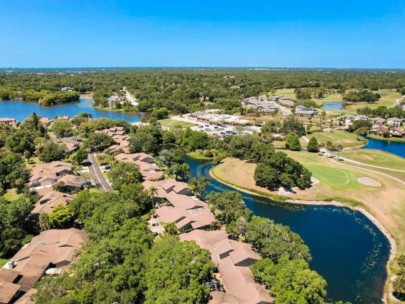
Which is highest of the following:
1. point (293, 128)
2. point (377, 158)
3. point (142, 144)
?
point (142, 144)

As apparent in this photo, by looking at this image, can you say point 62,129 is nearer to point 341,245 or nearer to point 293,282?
point 341,245

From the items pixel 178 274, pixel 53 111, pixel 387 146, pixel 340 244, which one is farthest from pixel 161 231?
pixel 53 111

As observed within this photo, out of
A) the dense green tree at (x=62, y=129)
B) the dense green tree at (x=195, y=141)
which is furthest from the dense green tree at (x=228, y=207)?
the dense green tree at (x=62, y=129)

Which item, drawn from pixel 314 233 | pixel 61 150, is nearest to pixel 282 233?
pixel 314 233

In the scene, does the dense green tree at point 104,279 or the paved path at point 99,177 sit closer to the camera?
the dense green tree at point 104,279

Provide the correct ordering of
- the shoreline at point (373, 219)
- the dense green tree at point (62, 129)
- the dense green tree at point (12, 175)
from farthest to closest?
the dense green tree at point (62, 129), the dense green tree at point (12, 175), the shoreline at point (373, 219)

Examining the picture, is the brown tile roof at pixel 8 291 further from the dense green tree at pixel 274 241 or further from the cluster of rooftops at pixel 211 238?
the dense green tree at pixel 274 241
